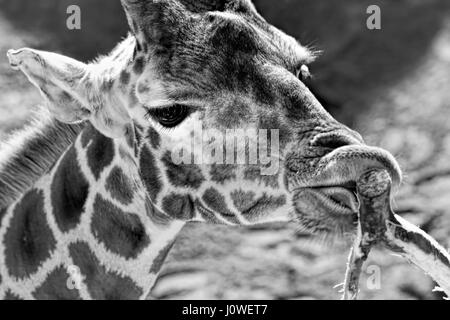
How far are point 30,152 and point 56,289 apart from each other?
452 millimetres

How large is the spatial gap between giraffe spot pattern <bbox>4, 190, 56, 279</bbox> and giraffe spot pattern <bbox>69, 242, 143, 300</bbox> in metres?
0.09

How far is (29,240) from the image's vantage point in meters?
2.62

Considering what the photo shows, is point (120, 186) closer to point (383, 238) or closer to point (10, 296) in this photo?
point (10, 296)

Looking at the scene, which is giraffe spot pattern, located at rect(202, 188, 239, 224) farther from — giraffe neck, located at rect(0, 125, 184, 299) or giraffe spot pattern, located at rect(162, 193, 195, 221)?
giraffe neck, located at rect(0, 125, 184, 299)

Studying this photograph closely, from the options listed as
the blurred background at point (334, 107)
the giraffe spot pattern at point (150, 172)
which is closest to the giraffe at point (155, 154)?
the giraffe spot pattern at point (150, 172)

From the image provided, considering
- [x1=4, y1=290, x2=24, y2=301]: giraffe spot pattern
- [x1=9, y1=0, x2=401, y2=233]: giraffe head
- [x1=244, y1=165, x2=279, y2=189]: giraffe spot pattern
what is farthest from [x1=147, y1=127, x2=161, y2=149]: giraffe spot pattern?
[x1=4, y1=290, x2=24, y2=301]: giraffe spot pattern

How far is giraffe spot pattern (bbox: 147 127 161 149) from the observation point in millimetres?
2344

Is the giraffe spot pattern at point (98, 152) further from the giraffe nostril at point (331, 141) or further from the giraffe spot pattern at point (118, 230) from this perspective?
the giraffe nostril at point (331, 141)

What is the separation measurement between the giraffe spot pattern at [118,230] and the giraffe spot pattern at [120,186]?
38mm

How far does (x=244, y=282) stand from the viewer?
204 inches

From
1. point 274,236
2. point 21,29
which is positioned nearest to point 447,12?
point 274,236

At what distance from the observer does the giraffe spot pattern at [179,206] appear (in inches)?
94.1

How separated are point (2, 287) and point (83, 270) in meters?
0.28
